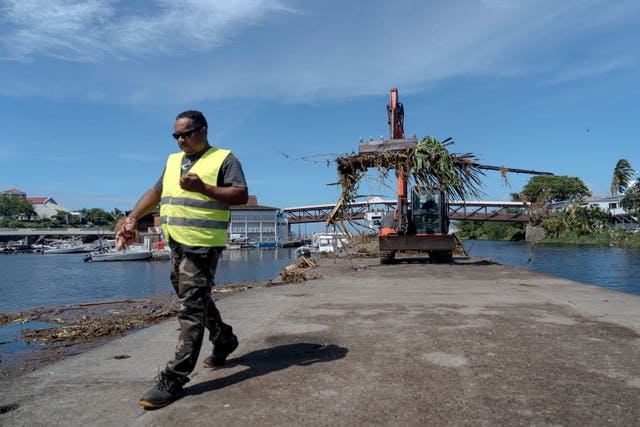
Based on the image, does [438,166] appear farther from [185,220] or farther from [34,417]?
[34,417]

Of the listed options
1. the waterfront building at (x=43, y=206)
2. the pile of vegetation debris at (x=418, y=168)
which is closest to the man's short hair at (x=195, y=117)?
the pile of vegetation debris at (x=418, y=168)

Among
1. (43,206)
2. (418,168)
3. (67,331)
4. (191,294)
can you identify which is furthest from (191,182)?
(43,206)

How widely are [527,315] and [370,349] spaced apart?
2.38 m

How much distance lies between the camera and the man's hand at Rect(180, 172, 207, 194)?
2.65 meters

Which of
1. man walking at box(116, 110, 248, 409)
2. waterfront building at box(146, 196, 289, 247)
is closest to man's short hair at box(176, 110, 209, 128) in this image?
man walking at box(116, 110, 248, 409)

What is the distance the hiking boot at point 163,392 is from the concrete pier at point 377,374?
0.18 feet

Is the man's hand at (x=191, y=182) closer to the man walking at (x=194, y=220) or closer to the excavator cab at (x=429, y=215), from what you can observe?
the man walking at (x=194, y=220)

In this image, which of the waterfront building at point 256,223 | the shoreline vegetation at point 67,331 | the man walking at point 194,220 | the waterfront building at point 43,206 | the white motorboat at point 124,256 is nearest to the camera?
the man walking at point 194,220

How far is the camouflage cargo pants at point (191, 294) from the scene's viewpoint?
2.73m

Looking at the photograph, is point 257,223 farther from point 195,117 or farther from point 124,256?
point 195,117

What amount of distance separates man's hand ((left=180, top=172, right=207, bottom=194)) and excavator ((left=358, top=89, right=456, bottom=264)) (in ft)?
35.7

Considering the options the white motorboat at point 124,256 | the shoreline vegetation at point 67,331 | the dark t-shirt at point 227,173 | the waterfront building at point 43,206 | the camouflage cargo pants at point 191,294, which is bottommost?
the white motorboat at point 124,256

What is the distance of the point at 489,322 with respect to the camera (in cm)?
450

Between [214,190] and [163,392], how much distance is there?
120cm
